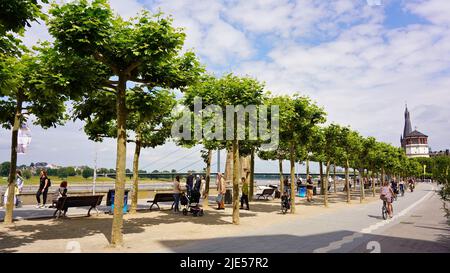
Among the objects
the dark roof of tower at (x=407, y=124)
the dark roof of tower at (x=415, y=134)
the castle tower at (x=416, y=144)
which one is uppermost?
the dark roof of tower at (x=407, y=124)

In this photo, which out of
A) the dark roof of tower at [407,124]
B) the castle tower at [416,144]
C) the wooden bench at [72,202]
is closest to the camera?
the wooden bench at [72,202]

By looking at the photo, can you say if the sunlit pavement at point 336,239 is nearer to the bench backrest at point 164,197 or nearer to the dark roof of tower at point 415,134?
the bench backrest at point 164,197

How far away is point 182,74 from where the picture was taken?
10766 mm

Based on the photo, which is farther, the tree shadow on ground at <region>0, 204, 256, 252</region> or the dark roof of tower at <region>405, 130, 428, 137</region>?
the dark roof of tower at <region>405, 130, 428, 137</region>

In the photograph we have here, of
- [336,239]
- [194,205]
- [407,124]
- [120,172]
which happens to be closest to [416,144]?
[407,124]

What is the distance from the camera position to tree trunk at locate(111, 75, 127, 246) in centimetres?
930

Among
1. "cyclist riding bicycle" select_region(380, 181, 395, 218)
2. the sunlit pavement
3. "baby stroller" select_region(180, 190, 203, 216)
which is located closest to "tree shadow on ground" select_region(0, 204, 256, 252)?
"baby stroller" select_region(180, 190, 203, 216)

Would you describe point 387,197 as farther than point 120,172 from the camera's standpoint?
Yes

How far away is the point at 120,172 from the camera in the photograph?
9719 mm

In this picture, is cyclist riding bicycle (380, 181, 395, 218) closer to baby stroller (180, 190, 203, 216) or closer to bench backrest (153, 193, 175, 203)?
baby stroller (180, 190, 203, 216)

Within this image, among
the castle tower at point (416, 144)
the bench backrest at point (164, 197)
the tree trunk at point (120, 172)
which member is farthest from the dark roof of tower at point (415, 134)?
the tree trunk at point (120, 172)

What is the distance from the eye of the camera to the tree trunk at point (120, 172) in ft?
30.5

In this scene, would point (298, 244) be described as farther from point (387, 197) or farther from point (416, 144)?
point (416, 144)

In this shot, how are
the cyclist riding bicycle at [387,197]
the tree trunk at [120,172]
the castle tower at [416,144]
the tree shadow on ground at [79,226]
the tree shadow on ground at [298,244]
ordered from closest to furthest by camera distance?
1. the tree shadow on ground at [298,244]
2. the tree trunk at [120,172]
3. the tree shadow on ground at [79,226]
4. the cyclist riding bicycle at [387,197]
5. the castle tower at [416,144]
